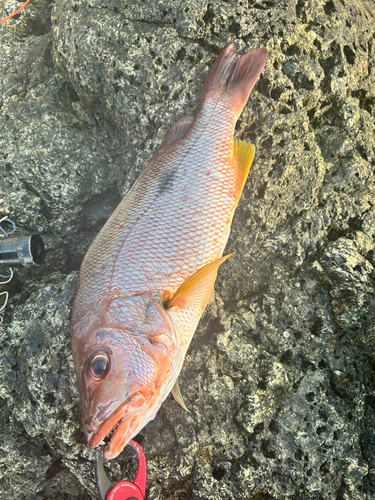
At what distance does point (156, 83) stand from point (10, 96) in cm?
161

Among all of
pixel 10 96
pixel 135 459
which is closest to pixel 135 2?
pixel 10 96

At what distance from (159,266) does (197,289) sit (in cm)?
26

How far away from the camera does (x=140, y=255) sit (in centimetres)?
194

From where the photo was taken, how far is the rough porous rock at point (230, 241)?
6.55 feet

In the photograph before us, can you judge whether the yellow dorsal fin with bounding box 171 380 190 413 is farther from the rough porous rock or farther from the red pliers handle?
the red pliers handle

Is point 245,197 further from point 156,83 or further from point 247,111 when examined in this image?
point 156,83

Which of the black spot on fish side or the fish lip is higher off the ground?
the black spot on fish side

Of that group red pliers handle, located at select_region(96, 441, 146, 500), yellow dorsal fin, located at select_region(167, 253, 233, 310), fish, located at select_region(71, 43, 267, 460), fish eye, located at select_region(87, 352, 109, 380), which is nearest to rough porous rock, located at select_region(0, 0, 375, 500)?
red pliers handle, located at select_region(96, 441, 146, 500)

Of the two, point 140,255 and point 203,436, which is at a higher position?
point 140,255

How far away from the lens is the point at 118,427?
1.54 metres

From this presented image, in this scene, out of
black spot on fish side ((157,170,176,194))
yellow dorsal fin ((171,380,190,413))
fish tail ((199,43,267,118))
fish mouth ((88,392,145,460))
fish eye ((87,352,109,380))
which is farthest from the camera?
fish tail ((199,43,267,118))

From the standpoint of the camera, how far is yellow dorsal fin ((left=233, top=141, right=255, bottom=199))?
2.25 meters

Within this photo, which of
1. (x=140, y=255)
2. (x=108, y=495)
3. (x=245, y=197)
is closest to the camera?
(x=108, y=495)

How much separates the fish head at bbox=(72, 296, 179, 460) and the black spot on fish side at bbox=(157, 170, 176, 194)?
0.75 m
